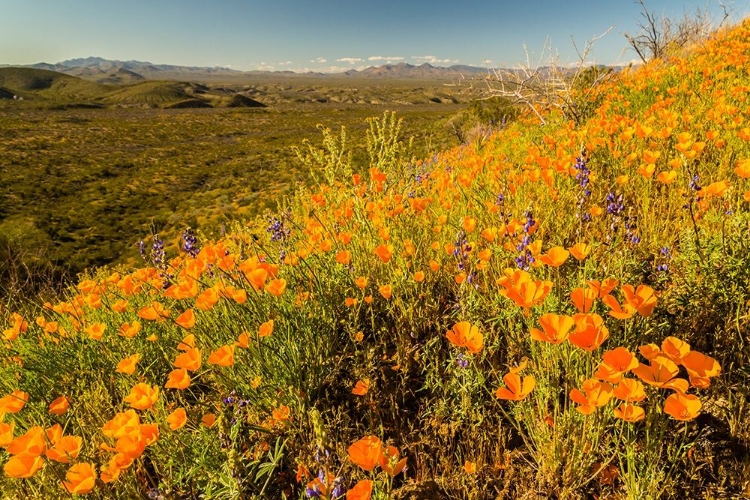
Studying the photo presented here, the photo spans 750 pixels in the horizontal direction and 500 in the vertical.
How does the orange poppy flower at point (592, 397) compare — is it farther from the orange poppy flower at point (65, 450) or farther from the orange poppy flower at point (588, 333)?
the orange poppy flower at point (65, 450)

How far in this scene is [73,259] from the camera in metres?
11.6

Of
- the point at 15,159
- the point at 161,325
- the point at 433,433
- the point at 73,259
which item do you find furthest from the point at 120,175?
the point at 433,433

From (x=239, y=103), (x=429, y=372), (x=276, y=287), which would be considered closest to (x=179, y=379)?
(x=276, y=287)

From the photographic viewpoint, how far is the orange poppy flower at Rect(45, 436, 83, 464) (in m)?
1.21

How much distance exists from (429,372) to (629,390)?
79 cm

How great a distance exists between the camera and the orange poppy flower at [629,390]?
102 centimetres

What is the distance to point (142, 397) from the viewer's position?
4.48ft

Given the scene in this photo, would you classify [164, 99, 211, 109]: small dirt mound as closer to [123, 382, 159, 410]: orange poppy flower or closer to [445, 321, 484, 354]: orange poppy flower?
[123, 382, 159, 410]: orange poppy flower

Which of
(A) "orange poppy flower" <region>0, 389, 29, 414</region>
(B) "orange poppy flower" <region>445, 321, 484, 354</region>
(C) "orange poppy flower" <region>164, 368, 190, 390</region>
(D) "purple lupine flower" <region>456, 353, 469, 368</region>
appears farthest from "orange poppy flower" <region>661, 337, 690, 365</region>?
(A) "orange poppy flower" <region>0, 389, 29, 414</region>

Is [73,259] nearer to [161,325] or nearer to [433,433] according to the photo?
[161,325]

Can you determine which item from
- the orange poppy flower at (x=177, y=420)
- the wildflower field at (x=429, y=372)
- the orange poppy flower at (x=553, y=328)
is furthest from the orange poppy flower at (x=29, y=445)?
the orange poppy flower at (x=553, y=328)

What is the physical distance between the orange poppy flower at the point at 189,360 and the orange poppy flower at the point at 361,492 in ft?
2.63

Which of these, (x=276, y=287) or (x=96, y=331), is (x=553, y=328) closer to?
(x=276, y=287)

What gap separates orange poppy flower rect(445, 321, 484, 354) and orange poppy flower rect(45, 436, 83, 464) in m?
1.24
